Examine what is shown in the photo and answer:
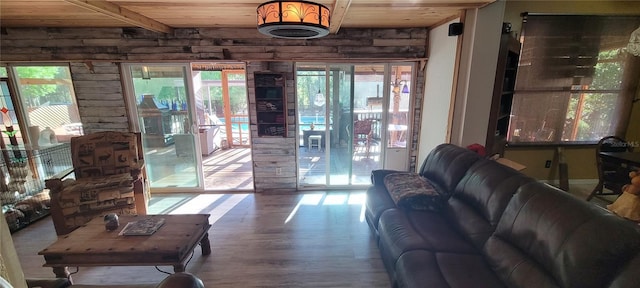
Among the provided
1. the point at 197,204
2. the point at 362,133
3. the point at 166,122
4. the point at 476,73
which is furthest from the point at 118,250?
the point at 476,73

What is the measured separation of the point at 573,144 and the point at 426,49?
2694 mm

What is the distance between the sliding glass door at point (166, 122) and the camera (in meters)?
3.66

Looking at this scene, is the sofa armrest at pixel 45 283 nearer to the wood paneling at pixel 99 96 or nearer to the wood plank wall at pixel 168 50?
the wood plank wall at pixel 168 50

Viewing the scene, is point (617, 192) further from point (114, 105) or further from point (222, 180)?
point (114, 105)

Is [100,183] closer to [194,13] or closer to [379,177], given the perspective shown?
[194,13]

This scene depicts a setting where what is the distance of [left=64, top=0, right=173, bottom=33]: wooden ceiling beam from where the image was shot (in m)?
2.11

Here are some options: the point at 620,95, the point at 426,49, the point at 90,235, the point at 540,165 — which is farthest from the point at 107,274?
the point at 620,95

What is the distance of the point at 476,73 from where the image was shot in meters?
2.69

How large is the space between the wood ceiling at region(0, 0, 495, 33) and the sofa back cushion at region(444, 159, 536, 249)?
1534mm

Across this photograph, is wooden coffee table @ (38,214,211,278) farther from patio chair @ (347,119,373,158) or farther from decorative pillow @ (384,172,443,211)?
patio chair @ (347,119,373,158)

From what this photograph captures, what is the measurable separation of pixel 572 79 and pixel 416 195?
3306 millimetres

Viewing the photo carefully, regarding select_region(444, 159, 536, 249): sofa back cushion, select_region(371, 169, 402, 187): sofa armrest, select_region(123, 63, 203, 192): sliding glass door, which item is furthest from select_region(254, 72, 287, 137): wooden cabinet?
select_region(444, 159, 536, 249): sofa back cushion

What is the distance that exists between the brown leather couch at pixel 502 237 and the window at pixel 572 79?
7.21 ft

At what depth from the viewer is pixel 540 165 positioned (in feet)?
13.1
